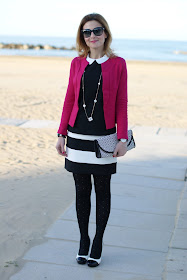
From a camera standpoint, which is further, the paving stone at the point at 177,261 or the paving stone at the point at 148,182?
the paving stone at the point at 148,182

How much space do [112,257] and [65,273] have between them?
45 cm

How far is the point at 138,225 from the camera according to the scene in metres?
4.09

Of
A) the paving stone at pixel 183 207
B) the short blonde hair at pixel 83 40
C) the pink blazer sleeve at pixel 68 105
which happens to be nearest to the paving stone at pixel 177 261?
the paving stone at pixel 183 207

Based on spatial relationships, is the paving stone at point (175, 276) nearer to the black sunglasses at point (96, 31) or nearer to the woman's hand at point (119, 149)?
the woman's hand at point (119, 149)

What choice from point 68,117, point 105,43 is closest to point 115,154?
point 68,117

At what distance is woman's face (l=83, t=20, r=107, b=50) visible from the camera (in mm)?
3002

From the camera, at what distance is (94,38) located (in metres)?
3.01

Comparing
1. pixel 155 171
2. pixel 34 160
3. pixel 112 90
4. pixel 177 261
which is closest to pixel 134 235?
pixel 177 261

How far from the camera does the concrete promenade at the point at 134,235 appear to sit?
126 inches

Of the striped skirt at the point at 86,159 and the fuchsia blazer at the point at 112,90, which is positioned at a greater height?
the fuchsia blazer at the point at 112,90

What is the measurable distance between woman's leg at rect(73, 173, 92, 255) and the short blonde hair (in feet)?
2.83

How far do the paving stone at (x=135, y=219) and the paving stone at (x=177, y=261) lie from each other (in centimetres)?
50

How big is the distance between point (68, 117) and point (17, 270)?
1148 mm

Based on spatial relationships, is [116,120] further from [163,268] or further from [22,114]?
[22,114]
